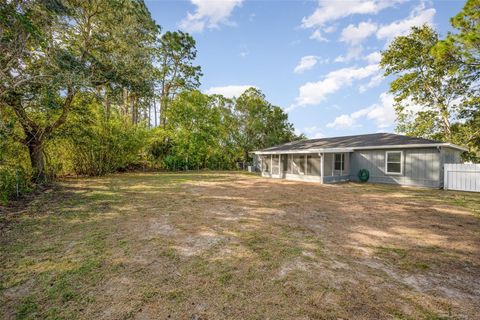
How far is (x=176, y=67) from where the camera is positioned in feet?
74.8

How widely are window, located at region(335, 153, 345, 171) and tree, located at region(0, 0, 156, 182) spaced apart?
41.4 feet

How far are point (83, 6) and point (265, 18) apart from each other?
9054mm

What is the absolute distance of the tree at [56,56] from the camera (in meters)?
6.34

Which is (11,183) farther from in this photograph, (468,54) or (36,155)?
(468,54)

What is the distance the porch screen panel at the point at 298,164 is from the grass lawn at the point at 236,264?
331 inches

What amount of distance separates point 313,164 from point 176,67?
58.5ft

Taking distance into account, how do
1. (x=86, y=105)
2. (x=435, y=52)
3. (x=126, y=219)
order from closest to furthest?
(x=126, y=219)
(x=86, y=105)
(x=435, y=52)

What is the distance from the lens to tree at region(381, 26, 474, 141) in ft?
55.7

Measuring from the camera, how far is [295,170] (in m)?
14.9

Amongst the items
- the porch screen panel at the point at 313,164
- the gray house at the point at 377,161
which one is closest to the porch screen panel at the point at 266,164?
the gray house at the point at 377,161

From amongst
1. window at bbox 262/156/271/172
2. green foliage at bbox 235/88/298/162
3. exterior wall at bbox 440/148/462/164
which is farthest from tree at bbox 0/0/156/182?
green foliage at bbox 235/88/298/162

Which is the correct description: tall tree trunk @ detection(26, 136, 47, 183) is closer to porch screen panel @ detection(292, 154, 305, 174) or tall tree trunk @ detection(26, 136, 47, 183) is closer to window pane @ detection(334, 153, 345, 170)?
porch screen panel @ detection(292, 154, 305, 174)

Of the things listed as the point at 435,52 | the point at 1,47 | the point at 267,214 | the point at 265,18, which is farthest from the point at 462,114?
the point at 1,47

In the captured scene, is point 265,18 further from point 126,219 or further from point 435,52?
point 126,219
